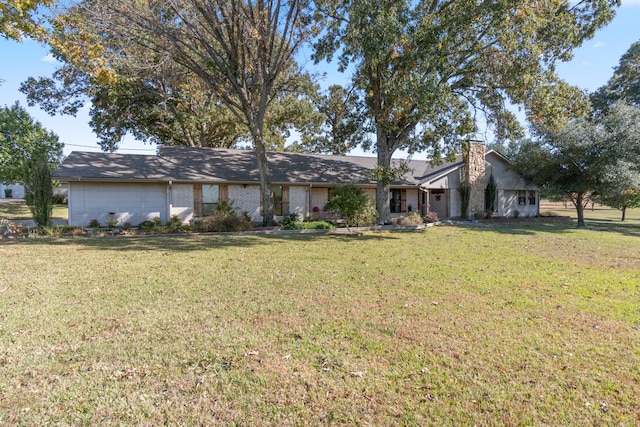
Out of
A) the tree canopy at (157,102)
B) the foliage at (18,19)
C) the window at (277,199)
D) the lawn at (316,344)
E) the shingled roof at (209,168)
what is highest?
the tree canopy at (157,102)

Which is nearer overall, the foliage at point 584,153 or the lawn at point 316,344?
the lawn at point 316,344

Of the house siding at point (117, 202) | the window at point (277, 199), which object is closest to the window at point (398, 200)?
the window at point (277, 199)

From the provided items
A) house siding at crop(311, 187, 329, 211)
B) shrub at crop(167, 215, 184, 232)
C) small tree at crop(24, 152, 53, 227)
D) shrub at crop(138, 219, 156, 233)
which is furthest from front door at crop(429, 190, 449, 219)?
small tree at crop(24, 152, 53, 227)

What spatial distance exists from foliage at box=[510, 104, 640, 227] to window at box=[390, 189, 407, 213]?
309 inches

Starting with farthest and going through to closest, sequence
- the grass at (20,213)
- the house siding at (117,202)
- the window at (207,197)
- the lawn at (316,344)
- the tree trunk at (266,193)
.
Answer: the grass at (20,213) < the window at (207,197) < the tree trunk at (266,193) < the house siding at (117,202) < the lawn at (316,344)

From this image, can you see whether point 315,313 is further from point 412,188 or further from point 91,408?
point 412,188

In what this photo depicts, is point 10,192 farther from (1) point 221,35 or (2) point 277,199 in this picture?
(1) point 221,35

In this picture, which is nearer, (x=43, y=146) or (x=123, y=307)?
(x=123, y=307)

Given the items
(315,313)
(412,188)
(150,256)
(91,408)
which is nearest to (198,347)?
(91,408)

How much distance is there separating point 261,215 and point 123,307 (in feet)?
48.0

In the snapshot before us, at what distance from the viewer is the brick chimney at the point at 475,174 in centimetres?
2378

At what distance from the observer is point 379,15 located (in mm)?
13047

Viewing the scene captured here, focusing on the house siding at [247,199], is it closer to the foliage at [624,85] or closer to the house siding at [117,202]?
the house siding at [117,202]

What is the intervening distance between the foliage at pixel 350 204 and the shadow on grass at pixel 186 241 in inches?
45.3
